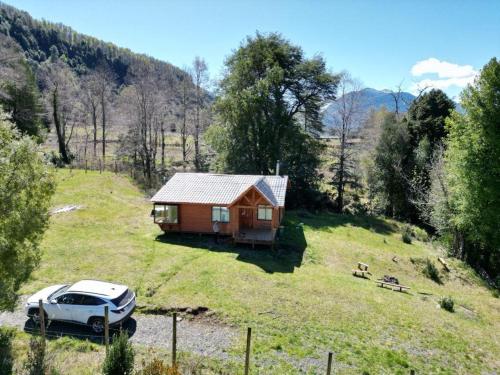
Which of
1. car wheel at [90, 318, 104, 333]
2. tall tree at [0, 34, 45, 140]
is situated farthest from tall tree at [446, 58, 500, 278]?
tall tree at [0, 34, 45, 140]

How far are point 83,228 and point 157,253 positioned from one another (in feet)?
23.9

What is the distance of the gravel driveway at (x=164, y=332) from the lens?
13500 mm

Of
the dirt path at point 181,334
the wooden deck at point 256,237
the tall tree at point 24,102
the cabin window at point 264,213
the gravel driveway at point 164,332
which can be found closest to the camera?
the dirt path at point 181,334

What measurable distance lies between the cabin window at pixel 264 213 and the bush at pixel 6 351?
59.5 feet

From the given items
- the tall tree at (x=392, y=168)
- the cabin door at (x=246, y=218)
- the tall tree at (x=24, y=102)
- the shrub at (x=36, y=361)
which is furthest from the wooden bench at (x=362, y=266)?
the tall tree at (x=24, y=102)

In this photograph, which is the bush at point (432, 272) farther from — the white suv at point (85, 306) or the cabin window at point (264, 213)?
the white suv at point (85, 306)

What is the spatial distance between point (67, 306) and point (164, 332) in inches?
155

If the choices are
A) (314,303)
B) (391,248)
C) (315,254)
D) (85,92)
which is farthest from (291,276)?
(85,92)

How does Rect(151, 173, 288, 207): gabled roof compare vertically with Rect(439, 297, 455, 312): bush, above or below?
above

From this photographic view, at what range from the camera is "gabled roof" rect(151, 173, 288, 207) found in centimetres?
2698

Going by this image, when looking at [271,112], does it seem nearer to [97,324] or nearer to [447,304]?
[447,304]

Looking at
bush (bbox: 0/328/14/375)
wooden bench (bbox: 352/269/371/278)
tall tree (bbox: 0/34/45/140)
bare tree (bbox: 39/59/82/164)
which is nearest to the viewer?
bush (bbox: 0/328/14/375)

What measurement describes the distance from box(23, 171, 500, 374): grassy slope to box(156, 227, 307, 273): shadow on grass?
94mm

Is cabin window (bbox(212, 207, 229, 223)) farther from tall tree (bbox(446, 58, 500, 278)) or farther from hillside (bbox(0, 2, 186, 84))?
hillside (bbox(0, 2, 186, 84))
